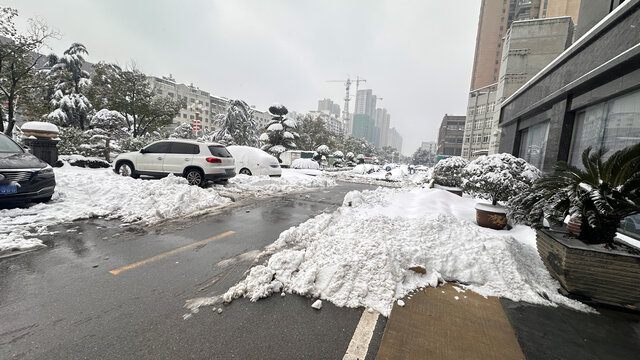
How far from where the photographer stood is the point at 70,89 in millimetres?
24406

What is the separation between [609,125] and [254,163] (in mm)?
13393

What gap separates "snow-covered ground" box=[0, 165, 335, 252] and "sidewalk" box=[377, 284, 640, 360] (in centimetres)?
582

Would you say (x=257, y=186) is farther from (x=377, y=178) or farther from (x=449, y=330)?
(x=377, y=178)

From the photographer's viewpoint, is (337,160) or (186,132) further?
(337,160)

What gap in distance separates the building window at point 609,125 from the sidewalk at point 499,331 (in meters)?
5.26

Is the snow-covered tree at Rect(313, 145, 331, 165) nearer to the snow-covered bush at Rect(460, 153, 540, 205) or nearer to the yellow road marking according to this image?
the snow-covered bush at Rect(460, 153, 540, 205)

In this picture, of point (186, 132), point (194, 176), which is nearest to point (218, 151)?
point (194, 176)

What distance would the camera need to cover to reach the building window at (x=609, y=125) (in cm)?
569

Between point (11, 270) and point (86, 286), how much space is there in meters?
1.28

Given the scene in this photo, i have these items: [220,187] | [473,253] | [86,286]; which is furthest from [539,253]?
[220,187]

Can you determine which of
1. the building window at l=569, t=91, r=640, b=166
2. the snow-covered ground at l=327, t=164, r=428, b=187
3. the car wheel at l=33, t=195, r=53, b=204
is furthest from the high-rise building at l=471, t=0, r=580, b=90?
the car wheel at l=33, t=195, r=53, b=204

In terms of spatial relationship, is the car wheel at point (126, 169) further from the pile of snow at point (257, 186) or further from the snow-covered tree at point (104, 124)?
the snow-covered tree at point (104, 124)

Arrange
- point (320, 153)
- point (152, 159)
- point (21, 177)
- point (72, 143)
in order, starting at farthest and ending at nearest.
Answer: point (320, 153)
point (72, 143)
point (152, 159)
point (21, 177)

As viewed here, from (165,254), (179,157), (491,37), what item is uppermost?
(491,37)
